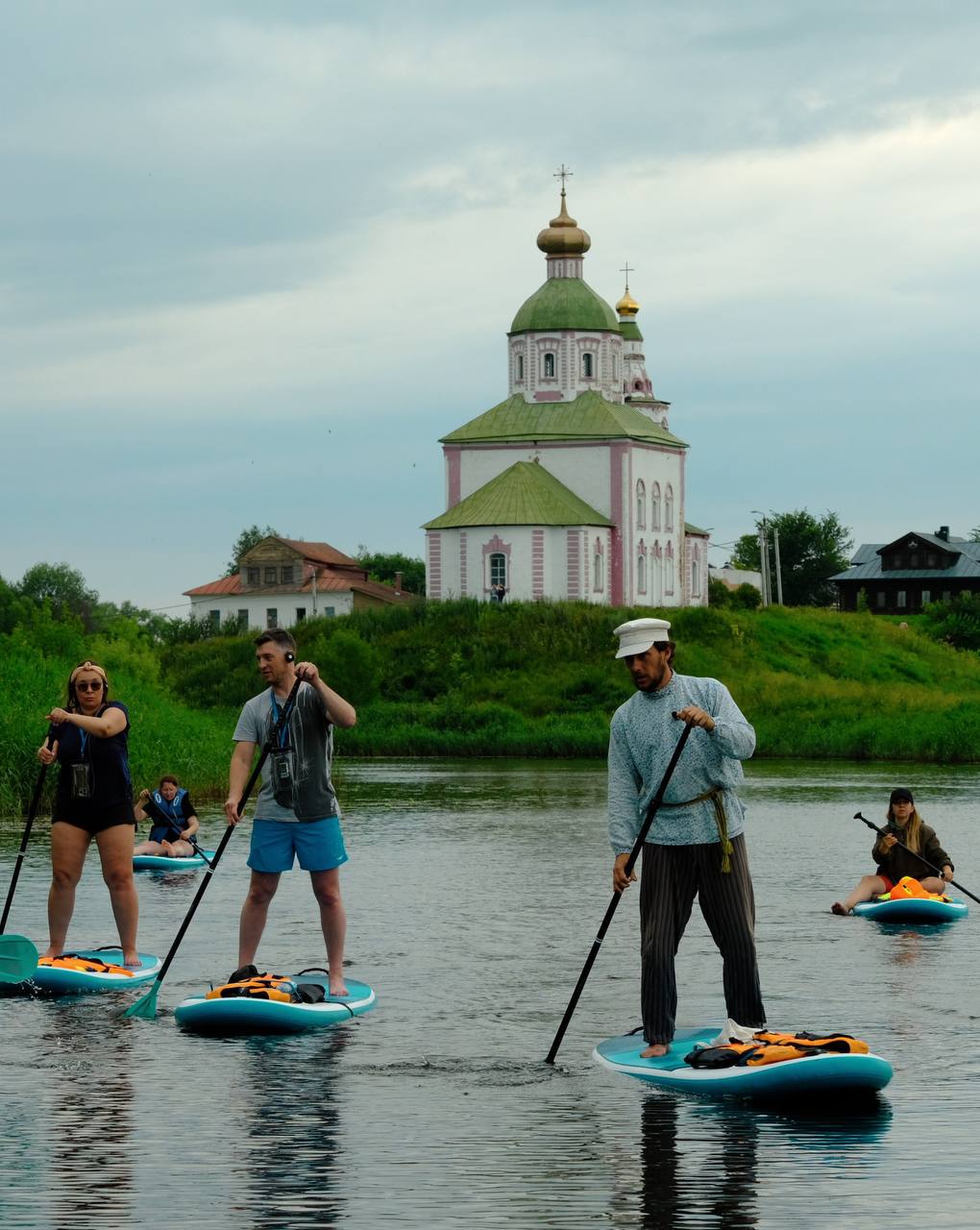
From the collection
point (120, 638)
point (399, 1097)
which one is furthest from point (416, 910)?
point (120, 638)

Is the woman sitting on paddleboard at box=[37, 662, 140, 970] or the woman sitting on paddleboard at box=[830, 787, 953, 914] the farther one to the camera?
the woman sitting on paddleboard at box=[830, 787, 953, 914]

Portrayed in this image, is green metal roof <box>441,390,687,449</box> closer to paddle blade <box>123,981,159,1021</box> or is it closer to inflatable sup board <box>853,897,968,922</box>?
inflatable sup board <box>853,897,968,922</box>

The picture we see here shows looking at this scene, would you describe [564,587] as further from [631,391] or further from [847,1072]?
[847,1072]

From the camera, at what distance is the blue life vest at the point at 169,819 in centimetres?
2309

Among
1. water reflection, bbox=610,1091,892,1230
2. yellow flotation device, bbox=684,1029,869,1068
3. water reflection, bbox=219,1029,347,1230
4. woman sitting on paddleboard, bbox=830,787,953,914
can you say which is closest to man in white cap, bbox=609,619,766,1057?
yellow flotation device, bbox=684,1029,869,1068

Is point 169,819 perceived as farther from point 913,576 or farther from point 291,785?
point 913,576

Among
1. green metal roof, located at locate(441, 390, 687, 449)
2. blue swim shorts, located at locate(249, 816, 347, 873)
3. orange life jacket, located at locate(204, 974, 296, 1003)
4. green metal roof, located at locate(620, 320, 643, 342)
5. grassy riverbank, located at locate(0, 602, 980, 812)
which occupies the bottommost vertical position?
orange life jacket, located at locate(204, 974, 296, 1003)

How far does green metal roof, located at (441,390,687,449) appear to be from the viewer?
3642 inches

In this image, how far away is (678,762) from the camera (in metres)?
9.91

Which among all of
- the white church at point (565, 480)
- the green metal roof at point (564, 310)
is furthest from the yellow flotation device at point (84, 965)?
the green metal roof at point (564, 310)

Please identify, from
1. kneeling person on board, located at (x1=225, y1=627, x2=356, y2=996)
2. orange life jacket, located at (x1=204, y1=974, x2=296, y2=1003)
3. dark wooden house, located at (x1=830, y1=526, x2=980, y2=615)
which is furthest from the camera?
dark wooden house, located at (x1=830, y1=526, x2=980, y2=615)

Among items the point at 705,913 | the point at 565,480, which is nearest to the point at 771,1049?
the point at 705,913

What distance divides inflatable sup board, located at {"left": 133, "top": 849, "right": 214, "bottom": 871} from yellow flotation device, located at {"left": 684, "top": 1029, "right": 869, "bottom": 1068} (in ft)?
43.6

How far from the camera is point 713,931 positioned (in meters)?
10.0
